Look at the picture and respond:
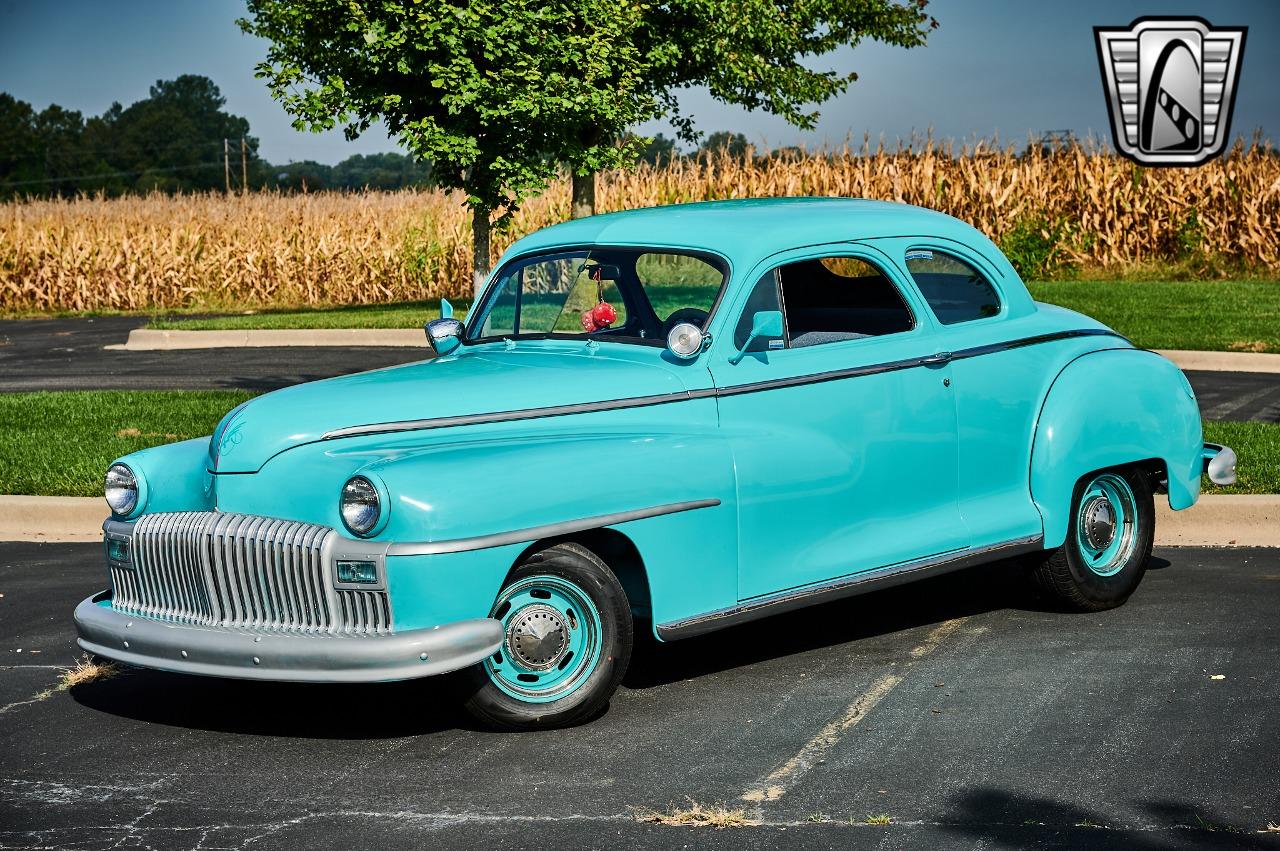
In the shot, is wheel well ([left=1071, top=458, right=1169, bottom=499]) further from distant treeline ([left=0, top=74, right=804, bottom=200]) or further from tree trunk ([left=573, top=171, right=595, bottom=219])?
distant treeline ([left=0, top=74, right=804, bottom=200])

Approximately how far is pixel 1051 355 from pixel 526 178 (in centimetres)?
606

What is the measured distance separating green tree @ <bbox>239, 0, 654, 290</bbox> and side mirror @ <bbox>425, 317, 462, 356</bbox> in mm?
4874

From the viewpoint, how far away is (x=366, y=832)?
4.77m

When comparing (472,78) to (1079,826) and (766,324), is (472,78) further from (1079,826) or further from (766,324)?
(1079,826)

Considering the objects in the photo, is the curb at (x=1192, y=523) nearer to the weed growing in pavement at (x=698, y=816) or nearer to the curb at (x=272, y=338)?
the weed growing in pavement at (x=698, y=816)

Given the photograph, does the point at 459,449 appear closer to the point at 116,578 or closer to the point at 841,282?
the point at 116,578

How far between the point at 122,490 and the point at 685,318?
2269 millimetres

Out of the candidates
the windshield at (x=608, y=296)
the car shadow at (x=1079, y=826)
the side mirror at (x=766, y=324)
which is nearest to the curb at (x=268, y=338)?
the windshield at (x=608, y=296)

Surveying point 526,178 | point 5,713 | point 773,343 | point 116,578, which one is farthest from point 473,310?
point 526,178

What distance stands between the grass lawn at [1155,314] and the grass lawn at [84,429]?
719cm

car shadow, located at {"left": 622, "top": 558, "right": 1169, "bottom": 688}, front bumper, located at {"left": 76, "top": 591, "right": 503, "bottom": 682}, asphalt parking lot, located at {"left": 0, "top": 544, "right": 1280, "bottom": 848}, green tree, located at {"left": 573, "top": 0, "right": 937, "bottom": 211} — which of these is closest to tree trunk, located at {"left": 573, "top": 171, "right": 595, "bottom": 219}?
green tree, located at {"left": 573, "top": 0, "right": 937, "bottom": 211}

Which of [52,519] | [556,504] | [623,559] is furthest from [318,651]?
[52,519]

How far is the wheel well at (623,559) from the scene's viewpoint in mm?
5867

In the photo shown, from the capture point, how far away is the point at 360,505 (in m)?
5.37
